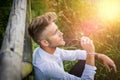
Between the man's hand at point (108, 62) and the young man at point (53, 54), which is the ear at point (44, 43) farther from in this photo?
the man's hand at point (108, 62)

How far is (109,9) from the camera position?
4.43 meters

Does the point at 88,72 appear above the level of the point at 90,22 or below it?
below

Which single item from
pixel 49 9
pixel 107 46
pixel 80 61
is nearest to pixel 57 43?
pixel 80 61

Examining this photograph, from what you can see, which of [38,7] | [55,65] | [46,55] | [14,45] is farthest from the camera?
[38,7]

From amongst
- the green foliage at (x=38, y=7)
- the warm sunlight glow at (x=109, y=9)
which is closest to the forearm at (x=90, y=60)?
the warm sunlight glow at (x=109, y=9)

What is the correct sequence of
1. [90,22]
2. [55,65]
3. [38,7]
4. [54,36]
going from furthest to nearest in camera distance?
[38,7] → [90,22] → [54,36] → [55,65]

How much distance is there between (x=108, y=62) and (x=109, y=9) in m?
0.89

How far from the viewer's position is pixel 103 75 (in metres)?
3.78

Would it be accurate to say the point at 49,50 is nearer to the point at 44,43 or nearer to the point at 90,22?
the point at 44,43

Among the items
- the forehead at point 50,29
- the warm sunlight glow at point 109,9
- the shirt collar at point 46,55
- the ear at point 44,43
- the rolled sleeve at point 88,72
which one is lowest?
the rolled sleeve at point 88,72

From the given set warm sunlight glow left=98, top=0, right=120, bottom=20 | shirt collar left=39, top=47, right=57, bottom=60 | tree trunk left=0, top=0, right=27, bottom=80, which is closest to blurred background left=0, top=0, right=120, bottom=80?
warm sunlight glow left=98, top=0, right=120, bottom=20

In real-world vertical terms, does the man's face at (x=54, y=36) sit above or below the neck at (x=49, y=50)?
above

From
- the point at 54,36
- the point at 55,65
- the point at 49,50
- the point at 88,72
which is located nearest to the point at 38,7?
the point at 54,36

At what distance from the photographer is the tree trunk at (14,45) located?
2967mm
